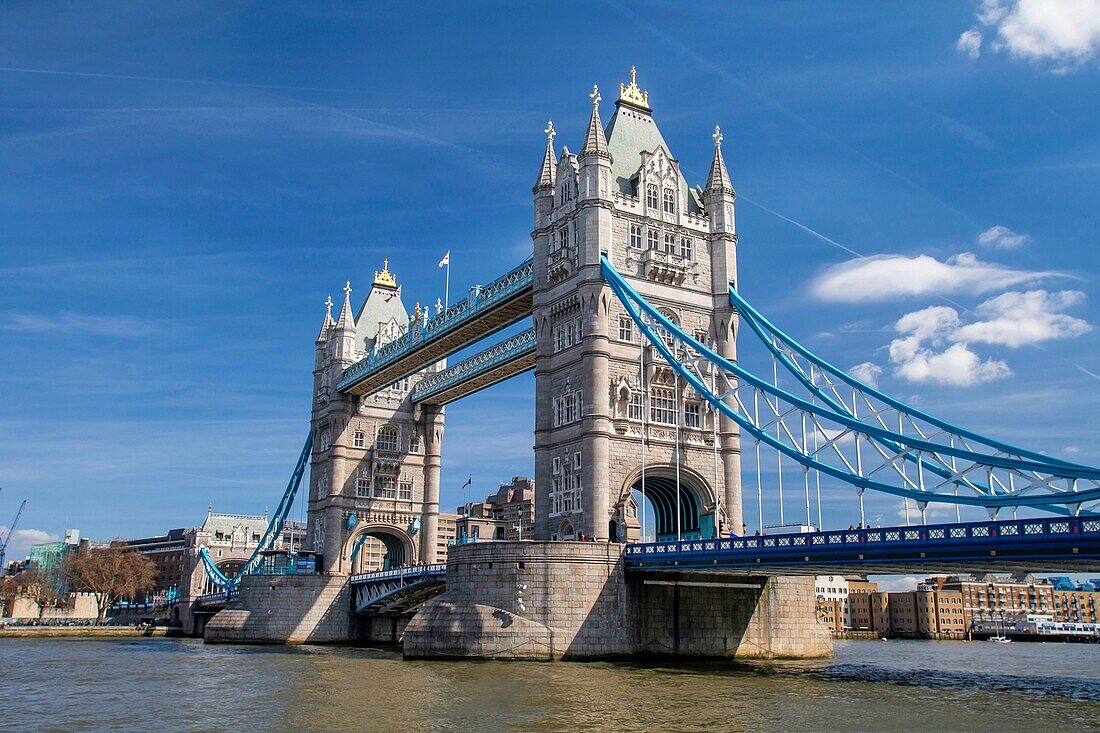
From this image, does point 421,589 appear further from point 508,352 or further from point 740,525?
point 740,525

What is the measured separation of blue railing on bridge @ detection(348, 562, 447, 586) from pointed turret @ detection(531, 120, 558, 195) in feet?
70.6

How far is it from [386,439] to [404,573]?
23.3 metres

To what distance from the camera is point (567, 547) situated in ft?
153

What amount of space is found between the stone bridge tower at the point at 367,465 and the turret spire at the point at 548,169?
31.7 metres

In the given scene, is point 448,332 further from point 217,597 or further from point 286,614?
point 217,597

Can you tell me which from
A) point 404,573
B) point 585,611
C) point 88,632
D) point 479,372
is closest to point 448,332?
point 479,372

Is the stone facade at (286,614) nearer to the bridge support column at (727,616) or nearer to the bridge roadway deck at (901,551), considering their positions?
the bridge support column at (727,616)

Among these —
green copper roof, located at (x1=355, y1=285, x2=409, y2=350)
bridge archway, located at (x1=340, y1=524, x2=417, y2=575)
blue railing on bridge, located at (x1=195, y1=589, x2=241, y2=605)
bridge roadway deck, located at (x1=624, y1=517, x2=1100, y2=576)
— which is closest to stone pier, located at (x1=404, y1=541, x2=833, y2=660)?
bridge roadway deck, located at (x1=624, y1=517, x2=1100, y2=576)

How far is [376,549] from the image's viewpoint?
287ft

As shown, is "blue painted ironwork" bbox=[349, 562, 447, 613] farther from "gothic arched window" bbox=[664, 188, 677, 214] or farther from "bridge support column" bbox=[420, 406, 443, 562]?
"gothic arched window" bbox=[664, 188, 677, 214]

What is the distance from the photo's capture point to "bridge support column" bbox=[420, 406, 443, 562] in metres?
85.0

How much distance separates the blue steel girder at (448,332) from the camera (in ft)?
207

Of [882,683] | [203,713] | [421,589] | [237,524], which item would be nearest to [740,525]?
[882,683]

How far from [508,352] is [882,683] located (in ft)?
116
